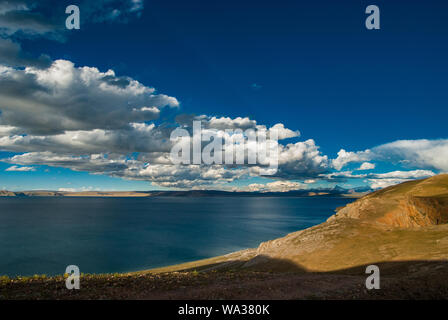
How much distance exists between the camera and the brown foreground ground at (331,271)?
49.9ft

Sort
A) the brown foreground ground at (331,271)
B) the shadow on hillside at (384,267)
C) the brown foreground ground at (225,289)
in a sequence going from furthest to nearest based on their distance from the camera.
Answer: the shadow on hillside at (384,267) < the brown foreground ground at (331,271) < the brown foreground ground at (225,289)

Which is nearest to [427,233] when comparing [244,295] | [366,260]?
[366,260]

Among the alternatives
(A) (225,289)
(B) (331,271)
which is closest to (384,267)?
(B) (331,271)

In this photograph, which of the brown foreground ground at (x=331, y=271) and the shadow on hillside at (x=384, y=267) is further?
the shadow on hillside at (x=384, y=267)

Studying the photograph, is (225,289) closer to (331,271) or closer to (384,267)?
(331,271)

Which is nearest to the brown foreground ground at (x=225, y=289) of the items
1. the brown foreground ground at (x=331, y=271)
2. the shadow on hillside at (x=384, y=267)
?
the brown foreground ground at (x=331, y=271)

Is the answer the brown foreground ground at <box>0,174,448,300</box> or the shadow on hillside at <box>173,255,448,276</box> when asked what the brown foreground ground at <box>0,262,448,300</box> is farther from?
the shadow on hillside at <box>173,255,448,276</box>

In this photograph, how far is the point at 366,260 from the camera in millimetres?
29219

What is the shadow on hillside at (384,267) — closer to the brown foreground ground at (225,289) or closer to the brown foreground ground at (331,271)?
the brown foreground ground at (331,271)

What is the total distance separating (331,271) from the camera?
29.0 meters

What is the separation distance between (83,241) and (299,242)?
9041 cm

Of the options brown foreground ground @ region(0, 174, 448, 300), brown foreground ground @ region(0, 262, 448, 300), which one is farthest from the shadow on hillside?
brown foreground ground @ region(0, 262, 448, 300)
